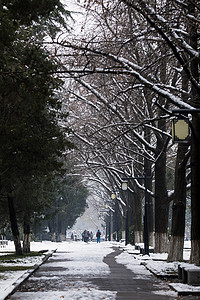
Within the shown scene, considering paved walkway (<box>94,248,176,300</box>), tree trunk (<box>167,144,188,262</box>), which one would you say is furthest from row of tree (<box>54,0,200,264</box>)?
paved walkway (<box>94,248,176,300</box>)

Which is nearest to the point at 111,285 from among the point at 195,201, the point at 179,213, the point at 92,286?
the point at 92,286

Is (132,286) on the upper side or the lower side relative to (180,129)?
lower

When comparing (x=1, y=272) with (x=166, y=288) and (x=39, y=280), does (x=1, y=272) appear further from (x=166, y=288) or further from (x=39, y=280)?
(x=166, y=288)

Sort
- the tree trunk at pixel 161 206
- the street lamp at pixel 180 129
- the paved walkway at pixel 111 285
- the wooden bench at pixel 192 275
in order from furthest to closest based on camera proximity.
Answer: the tree trunk at pixel 161 206 < the street lamp at pixel 180 129 < the wooden bench at pixel 192 275 < the paved walkway at pixel 111 285

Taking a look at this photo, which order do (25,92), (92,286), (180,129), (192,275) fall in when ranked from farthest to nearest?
(25,92) < (180,129) < (92,286) < (192,275)

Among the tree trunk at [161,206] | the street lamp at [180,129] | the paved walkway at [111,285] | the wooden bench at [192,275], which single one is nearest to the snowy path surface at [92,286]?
the paved walkway at [111,285]

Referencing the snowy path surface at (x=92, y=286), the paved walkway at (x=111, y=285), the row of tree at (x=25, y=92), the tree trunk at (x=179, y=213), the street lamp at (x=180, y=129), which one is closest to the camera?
the snowy path surface at (x=92, y=286)

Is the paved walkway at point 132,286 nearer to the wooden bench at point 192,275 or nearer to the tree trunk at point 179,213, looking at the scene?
the wooden bench at point 192,275

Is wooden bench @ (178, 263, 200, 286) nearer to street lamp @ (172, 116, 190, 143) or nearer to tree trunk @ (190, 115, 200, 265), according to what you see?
tree trunk @ (190, 115, 200, 265)

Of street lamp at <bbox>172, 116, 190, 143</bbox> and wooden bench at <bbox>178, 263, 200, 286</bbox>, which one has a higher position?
street lamp at <bbox>172, 116, 190, 143</bbox>

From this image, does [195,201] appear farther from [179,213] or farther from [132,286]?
[179,213]

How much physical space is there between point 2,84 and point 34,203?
13.5 metres

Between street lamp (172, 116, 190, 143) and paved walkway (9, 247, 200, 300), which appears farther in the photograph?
street lamp (172, 116, 190, 143)

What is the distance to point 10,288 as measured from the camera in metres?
13.6
